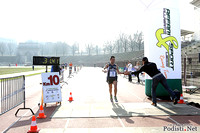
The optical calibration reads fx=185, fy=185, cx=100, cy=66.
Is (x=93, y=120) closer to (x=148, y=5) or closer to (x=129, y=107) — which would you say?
(x=129, y=107)

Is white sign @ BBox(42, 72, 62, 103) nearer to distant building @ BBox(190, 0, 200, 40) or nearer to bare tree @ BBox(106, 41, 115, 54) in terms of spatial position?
distant building @ BBox(190, 0, 200, 40)

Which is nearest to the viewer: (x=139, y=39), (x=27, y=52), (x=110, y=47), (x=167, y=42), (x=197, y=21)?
(x=167, y=42)

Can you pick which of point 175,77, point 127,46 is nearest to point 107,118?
point 175,77

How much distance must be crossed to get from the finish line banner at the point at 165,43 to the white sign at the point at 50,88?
14.3 feet

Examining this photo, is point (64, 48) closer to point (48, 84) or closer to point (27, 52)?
point (27, 52)

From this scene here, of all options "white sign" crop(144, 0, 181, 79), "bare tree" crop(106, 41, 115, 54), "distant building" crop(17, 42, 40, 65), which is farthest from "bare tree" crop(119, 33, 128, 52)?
"white sign" crop(144, 0, 181, 79)

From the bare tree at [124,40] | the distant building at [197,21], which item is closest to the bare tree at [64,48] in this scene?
the bare tree at [124,40]

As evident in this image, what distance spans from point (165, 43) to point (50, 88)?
5752 millimetres

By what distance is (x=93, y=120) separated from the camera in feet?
19.1

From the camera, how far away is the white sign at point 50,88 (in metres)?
7.78

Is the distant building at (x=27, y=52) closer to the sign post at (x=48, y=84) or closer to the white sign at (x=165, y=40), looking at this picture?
the sign post at (x=48, y=84)

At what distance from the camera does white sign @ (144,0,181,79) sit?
8945 millimetres

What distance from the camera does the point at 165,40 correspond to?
8938mm

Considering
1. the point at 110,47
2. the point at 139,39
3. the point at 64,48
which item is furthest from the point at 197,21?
the point at 64,48
